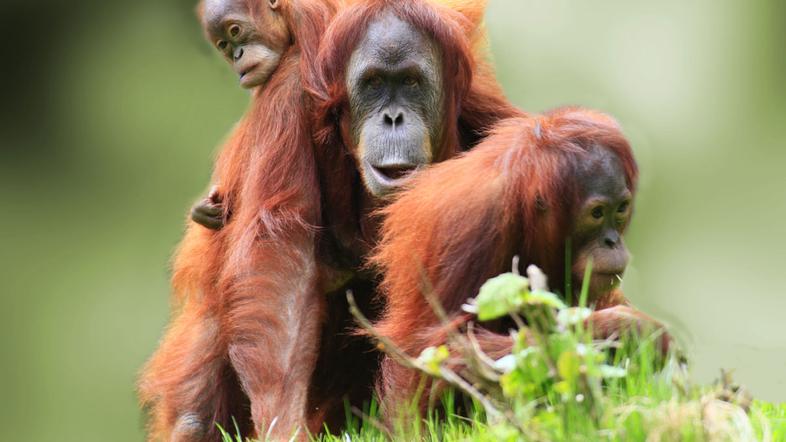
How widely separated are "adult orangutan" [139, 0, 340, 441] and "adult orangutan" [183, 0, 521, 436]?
5 centimetres

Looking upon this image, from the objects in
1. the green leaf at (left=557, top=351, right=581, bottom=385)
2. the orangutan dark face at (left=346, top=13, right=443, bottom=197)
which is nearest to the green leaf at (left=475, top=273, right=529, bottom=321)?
the green leaf at (left=557, top=351, right=581, bottom=385)

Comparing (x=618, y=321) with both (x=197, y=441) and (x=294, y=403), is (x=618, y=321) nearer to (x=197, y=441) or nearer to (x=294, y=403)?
(x=294, y=403)

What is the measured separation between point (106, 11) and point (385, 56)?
522cm

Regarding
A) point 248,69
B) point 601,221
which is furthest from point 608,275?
point 248,69

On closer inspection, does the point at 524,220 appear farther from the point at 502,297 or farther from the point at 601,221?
the point at 502,297

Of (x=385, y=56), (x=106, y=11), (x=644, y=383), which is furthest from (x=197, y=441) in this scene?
(x=106, y=11)

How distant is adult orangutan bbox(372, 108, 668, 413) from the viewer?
382 cm

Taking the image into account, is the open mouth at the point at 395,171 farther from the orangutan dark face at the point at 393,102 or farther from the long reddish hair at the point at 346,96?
the long reddish hair at the point at 346,96

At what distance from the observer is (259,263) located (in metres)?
4.42

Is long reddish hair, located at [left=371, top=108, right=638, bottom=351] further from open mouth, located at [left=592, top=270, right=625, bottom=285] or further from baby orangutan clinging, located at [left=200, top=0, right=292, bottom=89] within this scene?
baby orangutan clinging, located at [left=200, top=0, right=292, bottom=89]

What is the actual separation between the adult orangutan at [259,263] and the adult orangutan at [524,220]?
20.7 inches

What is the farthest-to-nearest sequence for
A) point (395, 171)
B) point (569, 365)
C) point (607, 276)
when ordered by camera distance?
point (395, 171)
point (607, 276)
point (569, 365)

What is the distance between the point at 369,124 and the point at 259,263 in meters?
0.59

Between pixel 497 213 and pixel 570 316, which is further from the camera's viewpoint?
pixel 497 213
